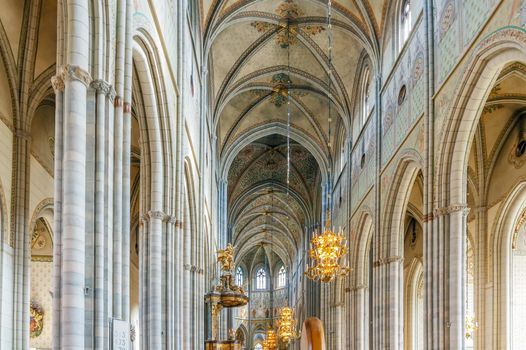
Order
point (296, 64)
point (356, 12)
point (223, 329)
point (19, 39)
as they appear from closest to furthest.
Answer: point (19, 39) < point (356, 12) < point (296, 64) < point (223, 329)

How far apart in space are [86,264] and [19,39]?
688cm

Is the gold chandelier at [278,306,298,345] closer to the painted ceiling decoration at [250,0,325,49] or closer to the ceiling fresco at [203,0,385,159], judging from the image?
the ceiling fresco at [203,0,385,159]

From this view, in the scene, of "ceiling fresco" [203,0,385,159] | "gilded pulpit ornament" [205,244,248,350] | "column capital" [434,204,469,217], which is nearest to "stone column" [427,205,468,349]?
"column capital" [434,204,469,217]

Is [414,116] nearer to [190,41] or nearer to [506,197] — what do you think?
[506,197]

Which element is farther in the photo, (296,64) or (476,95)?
(296,64)

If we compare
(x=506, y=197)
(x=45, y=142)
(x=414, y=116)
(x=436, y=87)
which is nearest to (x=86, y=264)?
(x=45, y=142)

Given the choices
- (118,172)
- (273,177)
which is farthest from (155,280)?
(273,177)

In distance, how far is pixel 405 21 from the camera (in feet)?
63.5

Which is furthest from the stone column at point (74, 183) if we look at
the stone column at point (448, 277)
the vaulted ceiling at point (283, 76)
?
the vaulted ceiling at point (283, 76)

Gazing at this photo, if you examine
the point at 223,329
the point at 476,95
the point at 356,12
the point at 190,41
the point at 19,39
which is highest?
the point at 356,12

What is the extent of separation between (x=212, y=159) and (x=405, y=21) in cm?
1150

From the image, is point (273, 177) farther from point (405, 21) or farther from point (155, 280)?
point (155, 280)

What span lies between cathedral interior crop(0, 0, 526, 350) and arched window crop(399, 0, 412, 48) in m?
0.11

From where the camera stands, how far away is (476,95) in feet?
44.2
